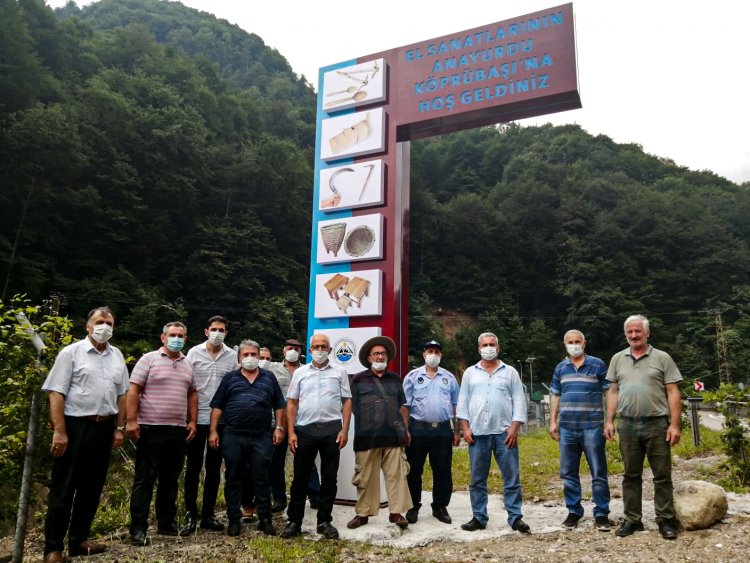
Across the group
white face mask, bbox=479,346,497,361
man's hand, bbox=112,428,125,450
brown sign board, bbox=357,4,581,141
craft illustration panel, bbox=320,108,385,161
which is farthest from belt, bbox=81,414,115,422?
brown sign board, bbox=357,4,581,141

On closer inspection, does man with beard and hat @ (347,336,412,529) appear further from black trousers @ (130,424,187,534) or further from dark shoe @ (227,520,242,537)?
black trousers @ (130,424,187,534)

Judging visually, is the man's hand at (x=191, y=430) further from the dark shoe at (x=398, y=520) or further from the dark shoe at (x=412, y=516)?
the dark shoe at (x=412, y=516)

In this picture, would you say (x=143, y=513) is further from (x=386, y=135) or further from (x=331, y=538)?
(x=386, y=135)

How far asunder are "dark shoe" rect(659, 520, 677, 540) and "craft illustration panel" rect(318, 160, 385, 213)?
4681 millimetres

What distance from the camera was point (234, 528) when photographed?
188 inches

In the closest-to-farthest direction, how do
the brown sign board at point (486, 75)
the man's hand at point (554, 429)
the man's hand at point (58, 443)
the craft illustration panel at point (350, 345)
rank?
the man's hand at point (58, 443) → the man's hand at point (554, 429) → the craft illustration panel at point (350, 345) → the brown sign board at point (486, 75)

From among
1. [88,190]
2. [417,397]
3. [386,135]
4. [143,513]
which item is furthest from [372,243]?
[88,190]

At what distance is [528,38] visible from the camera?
7.40m

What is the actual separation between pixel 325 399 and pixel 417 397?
3.18 feet

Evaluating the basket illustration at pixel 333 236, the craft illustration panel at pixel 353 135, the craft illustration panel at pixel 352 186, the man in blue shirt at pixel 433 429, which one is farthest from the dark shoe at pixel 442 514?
the craft illustration panel at pixel 353 135

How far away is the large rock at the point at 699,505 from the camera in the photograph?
14.4 feet

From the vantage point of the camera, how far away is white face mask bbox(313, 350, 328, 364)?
5020mm

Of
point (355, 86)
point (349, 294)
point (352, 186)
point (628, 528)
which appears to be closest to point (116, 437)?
point (349, 294)

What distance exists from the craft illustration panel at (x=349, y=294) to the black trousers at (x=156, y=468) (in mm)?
2864
